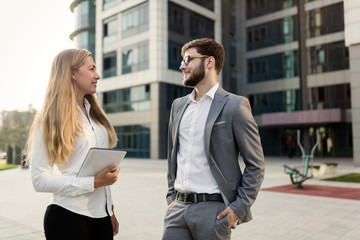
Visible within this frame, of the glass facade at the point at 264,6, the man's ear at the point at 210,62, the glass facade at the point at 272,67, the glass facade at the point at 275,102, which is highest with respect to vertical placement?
the glass facade at the point at 264,6

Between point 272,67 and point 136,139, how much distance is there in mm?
16061

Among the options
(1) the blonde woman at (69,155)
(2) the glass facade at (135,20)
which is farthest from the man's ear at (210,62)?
(2) the glass facade at (135,20)

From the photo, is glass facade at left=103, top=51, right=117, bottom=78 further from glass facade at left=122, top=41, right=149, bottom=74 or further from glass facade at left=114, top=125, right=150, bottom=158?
glass facade at left=114, top=125, right=150, bottom=158

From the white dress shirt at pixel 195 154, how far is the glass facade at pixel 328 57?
1251 inches

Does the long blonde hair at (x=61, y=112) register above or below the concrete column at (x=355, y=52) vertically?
below

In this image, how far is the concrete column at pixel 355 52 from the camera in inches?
795

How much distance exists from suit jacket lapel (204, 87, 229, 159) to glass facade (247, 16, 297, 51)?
34457mm

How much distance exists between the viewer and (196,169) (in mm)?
2564

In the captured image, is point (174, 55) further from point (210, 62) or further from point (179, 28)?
point (210, 62)

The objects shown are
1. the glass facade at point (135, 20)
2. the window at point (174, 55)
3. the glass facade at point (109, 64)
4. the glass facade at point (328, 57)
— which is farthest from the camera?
the glass facade at point (109, 64)

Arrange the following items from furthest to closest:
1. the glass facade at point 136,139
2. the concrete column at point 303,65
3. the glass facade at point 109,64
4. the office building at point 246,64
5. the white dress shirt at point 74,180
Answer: the glass facade at point 109,64, the concrete column at point 303,65, the glass facade at point 136,139, the office building at point 246,64, the white dress shirt at point 74,180

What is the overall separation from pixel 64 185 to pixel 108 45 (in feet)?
109

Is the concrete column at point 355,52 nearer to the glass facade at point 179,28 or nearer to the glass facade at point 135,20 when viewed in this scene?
the glass facade at point 179,28

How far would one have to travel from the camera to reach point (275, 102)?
1380 inches
